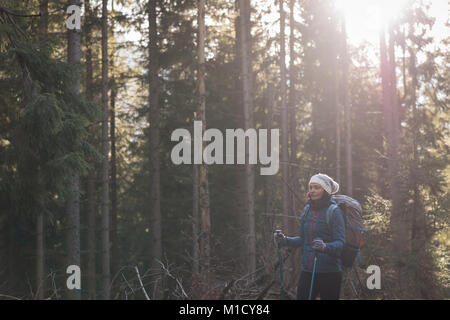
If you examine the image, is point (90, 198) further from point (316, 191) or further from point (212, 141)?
point (316, 191)

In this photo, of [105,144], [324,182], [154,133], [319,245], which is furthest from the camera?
[154,133]

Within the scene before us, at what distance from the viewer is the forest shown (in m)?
9.11

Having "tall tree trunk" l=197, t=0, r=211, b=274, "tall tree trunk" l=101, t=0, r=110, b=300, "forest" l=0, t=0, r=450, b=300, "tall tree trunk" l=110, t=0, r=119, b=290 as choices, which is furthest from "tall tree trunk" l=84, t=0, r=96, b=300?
"tall tree trunk" l=197, t=0, r=211, b=274

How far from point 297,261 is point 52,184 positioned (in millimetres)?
5613

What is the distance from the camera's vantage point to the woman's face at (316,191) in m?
5.11

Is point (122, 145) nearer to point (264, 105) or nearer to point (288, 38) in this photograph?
point (264, 105)

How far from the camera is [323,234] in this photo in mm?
5043

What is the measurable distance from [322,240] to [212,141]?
56.1 feet

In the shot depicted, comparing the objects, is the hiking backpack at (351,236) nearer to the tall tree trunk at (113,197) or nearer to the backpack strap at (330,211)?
the backpack strap at (330,211)

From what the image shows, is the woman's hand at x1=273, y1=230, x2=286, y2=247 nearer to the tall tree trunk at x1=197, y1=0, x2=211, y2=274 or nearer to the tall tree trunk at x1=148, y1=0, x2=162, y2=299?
the tall tree trunk at x1=197, y1=0, x2=211, y2=274

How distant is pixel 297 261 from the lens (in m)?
10.9

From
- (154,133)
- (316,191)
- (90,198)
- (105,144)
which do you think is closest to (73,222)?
(105,144)
